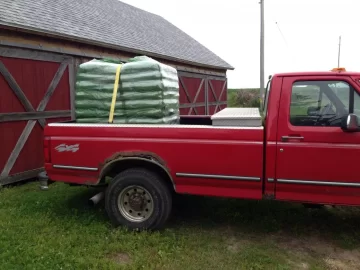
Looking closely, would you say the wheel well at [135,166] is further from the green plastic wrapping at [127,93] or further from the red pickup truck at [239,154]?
the green plastic wrapping at [127,93]

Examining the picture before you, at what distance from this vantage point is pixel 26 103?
7.46 meters

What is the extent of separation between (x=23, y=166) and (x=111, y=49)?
14.2 ft

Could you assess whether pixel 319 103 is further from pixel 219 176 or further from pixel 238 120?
pixel 219 176

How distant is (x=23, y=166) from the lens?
7.51 metres

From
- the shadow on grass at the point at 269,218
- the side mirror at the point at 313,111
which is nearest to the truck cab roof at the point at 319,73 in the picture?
the side mirror at the point at 313,111

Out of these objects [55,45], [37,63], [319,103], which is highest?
[55,45]

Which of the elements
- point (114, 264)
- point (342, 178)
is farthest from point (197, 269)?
point (342, 178)

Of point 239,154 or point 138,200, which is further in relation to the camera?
point 138,200

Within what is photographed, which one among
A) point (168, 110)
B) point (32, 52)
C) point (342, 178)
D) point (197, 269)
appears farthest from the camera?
point (32, 52)

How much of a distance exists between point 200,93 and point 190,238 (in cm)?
1275

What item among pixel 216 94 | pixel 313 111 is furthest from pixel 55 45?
pixel 216 94

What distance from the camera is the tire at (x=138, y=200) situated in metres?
4.55

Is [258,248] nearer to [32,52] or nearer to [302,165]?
[302,165]

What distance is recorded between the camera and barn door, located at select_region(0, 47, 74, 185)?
23.0 ft
